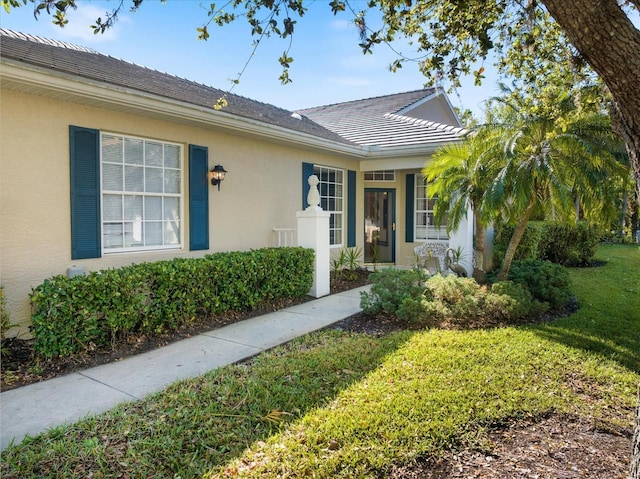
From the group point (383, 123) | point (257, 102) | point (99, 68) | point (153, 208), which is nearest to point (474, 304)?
point (153, 208)

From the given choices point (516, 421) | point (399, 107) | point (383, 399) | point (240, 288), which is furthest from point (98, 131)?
point (399, 107)

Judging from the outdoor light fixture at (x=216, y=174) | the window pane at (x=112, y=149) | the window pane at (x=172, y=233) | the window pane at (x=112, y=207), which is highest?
the window pane at (x=112, y=149)

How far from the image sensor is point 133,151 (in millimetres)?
6371

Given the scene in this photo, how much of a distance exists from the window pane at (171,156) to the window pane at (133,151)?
447 mm

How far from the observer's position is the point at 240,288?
6598 millimetres

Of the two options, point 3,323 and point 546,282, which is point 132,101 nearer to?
point 3,323

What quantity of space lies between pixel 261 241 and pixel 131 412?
5287mm

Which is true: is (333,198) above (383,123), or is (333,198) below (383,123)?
below

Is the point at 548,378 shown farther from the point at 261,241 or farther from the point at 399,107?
the point at 399,107

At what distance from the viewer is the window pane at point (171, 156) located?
22.5 ft

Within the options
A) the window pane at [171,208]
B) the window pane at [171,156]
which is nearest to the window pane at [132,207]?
the window pane at [171,208]

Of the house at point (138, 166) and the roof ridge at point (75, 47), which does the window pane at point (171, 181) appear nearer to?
the house at point (138, 166)

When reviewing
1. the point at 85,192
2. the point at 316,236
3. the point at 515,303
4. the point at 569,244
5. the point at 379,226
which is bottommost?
the point at 515,303

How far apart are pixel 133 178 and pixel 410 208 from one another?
7658 millimetres
